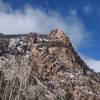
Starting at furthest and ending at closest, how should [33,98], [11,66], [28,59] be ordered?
[33,98] < [11,66] < [28,59]

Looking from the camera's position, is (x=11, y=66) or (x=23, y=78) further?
(x=11, y=66)

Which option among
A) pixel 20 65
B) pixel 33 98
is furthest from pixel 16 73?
pixel 33 98

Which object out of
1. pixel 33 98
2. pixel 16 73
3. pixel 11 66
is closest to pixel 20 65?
pixel 16 73

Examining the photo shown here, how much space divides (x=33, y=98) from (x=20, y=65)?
2426 inches

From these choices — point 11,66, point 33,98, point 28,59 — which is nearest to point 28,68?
point 28,59

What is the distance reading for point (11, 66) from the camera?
124 meters

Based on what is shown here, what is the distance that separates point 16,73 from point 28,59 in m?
6.39

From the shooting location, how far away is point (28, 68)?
91250 millimetres

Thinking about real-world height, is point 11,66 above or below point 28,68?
above

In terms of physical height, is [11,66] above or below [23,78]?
above

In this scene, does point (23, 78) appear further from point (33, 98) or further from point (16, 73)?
point (33, 98)

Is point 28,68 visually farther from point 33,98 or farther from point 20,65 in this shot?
point 33,98

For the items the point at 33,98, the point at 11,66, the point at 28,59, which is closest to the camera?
the point at 28,59

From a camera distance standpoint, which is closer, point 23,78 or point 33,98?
point 23,78
